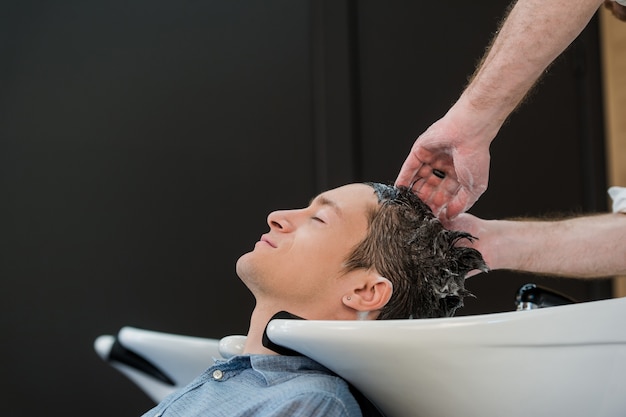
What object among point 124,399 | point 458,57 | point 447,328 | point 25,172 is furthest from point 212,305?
point 447,328

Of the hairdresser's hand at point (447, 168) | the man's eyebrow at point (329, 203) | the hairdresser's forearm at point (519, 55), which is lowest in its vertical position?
the man's eyebrow at point (329, 203)

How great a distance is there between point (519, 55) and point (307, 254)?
50cm

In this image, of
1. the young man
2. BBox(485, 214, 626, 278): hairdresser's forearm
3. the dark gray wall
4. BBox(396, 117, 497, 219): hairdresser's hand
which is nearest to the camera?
the young man

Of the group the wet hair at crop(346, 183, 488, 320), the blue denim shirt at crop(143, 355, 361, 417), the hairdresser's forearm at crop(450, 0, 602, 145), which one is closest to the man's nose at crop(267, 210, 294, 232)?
the wet hair at crop(346, 183, 488, 320)

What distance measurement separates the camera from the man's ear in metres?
1.20

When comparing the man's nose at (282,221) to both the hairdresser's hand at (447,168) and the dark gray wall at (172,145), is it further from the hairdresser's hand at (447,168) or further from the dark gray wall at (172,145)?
the dark gray wall at (172,145)

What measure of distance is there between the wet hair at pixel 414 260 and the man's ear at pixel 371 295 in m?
0.02

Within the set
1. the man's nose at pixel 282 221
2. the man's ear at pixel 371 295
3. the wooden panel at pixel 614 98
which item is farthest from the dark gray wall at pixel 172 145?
the man's ear at pixel 371 295

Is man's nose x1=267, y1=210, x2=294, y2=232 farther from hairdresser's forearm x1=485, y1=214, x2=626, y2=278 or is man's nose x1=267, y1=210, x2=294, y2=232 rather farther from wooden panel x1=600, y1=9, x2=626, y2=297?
wooden panel x1=600, y1=9, x2=626, y2=297

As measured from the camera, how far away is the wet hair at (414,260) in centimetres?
123

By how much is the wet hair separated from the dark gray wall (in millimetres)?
992

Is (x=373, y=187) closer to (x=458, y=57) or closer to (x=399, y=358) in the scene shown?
(x=399, y=358)

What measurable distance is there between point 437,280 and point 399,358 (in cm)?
32

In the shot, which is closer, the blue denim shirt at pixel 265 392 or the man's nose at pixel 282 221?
the blue denim shirt at pixel 265 392
